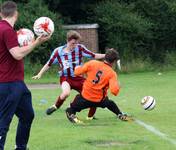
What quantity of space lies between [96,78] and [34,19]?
73.0 ft

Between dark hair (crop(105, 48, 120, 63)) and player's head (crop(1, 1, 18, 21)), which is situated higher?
player's head (crop(1, 1, 18, 21))

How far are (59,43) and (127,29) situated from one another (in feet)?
15.1

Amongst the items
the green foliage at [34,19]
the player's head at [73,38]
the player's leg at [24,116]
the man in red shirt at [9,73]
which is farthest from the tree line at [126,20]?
the man in red shirt at [9,73]

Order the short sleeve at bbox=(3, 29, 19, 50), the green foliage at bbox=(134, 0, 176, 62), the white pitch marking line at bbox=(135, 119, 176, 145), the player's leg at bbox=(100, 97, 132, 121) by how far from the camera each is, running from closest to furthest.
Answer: the short sleeve at bbox=(3, 29, 19, 50)
the white pitch marking line at bbox=(135, 119, 176, 145)
the player's leg at bbox=(100, 97, 132, 121)
the green foliage at bbox=(134, 0, 176, 62)

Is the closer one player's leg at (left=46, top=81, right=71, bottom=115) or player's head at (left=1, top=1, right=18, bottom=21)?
player's head at (left=1, top=1, right=18, bottom=21)

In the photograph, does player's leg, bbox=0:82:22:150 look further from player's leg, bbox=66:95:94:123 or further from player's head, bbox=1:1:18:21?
player's leg, bbox=66:95:94:123

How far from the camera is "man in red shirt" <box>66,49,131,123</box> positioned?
461 inches

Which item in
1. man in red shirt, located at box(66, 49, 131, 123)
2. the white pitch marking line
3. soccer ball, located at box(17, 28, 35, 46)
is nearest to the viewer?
soccer ball, located at box(17, 28, 35, 46)

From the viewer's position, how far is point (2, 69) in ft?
26.0

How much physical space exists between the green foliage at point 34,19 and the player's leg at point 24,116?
2498cm

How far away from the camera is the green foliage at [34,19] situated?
33.5 metres

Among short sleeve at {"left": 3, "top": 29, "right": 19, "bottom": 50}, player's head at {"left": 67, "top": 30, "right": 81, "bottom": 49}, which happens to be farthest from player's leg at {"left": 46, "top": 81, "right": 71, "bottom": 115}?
short sleeve at {"left": 3, "top": 29, "right": 19, "bottom": 50}

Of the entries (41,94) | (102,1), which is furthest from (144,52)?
(41,94)

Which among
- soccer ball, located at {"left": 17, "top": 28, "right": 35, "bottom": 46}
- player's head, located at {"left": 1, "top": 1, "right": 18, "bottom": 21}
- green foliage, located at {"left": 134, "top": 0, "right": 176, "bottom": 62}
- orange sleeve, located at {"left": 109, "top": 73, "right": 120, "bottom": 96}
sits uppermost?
player's head, located at {"left": 1, "top": 1, "right": 18, "bottom": 21}
